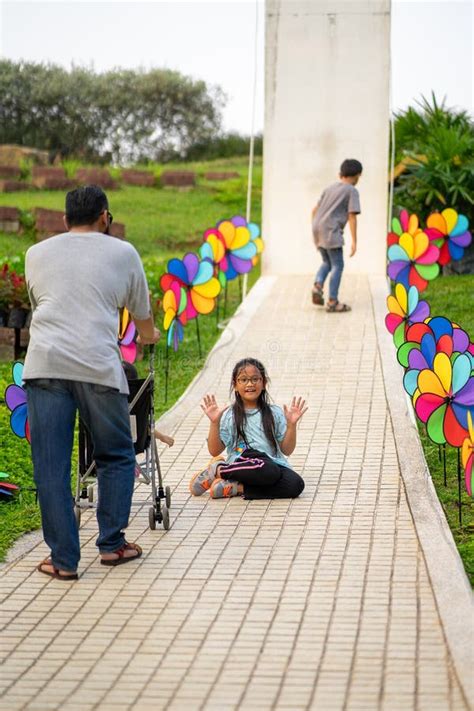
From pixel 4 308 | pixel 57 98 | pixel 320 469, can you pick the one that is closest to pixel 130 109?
pixel 57 98

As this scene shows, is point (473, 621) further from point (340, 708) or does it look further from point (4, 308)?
point (4, 308)

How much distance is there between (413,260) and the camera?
1362 cm

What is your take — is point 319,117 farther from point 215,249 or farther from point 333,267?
point 215,249

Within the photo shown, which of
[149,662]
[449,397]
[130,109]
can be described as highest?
[130,109]

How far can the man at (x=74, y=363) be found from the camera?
6.11 metres

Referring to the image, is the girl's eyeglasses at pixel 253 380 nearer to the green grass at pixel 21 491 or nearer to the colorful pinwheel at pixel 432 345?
the colorful pinwheel at pixel 432 345

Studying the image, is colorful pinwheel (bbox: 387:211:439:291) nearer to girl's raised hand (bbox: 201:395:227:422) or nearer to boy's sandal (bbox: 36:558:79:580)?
girl's raised hand (bbox: 201:395:227:422)

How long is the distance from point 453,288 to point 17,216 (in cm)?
659

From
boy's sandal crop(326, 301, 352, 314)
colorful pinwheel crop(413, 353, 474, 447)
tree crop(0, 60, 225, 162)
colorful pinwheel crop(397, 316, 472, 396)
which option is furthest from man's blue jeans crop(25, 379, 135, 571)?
tree crop(0, 60, 225, 162)

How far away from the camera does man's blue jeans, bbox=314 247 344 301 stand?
1377 centimetres

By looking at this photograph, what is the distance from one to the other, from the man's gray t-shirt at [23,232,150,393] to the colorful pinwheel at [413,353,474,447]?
1.91 m

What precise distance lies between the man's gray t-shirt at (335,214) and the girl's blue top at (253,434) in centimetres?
608

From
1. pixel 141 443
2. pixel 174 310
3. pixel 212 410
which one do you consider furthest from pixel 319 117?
pixel 141 443

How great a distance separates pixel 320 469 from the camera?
8.42 m
